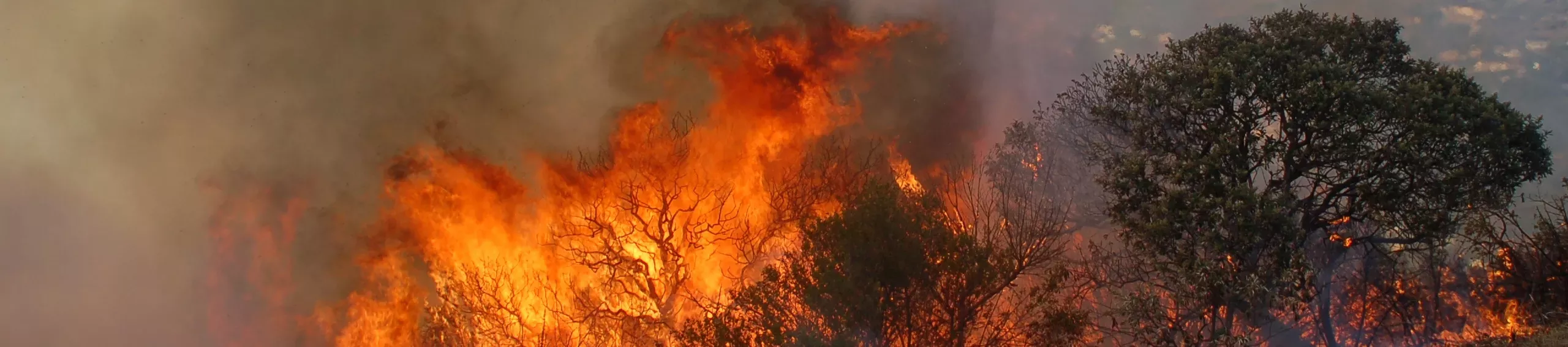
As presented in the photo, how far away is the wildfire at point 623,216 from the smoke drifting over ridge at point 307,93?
0.62 metres

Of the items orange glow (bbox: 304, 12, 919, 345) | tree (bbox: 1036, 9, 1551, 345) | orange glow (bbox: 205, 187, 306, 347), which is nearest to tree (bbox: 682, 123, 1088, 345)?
tree (bbox: 1036, 9, 1551, 345)

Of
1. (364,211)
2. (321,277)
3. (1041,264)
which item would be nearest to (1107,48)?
(1041,264)

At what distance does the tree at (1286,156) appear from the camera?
10117 mm

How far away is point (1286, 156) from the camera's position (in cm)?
1084

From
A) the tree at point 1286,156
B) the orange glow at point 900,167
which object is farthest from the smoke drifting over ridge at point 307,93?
the tree at point 1286,156

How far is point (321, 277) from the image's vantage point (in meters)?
17.7

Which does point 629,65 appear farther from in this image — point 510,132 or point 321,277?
point 321,277

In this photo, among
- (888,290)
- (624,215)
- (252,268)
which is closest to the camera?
(888,290)

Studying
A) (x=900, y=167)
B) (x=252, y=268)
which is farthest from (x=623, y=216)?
(x=252, y=268)

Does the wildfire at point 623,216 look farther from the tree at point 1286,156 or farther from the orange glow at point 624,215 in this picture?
the tree at point 1286,156

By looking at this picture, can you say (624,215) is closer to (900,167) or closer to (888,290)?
(900,167)

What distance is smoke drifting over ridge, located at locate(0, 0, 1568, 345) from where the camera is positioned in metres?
16.4

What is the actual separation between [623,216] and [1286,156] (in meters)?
11.9

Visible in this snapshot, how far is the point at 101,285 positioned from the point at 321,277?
3926 millimetres
